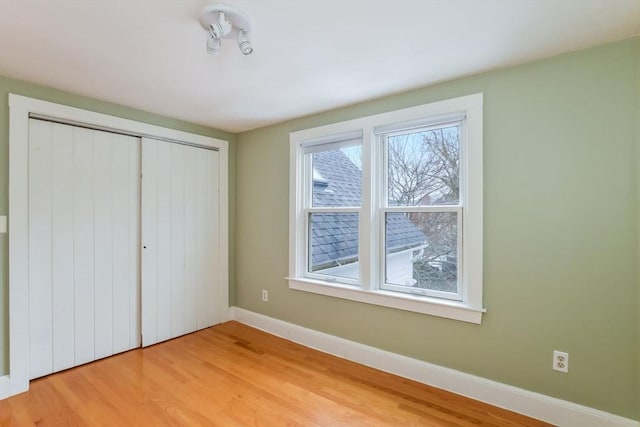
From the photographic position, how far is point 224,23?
58.4 inches

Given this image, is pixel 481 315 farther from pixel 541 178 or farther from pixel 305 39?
pixel 305 39

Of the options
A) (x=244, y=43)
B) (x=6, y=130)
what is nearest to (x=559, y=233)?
(x=244, y=43)

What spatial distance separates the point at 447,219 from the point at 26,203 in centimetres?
309

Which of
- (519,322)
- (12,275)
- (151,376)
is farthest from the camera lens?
(151,376)

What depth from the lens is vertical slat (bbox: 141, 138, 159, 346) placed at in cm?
295

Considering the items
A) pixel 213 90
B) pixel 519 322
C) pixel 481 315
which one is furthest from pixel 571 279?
pixel 213 90

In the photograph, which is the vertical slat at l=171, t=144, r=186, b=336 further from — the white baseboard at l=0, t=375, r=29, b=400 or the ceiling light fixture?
the ceiling light fixture

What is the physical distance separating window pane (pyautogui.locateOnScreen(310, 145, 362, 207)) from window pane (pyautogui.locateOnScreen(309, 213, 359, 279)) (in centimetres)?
14

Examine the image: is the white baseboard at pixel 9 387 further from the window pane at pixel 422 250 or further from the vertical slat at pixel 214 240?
the window pane at pixel 422 250

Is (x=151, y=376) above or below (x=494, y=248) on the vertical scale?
below

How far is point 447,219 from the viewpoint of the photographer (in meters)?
2.32

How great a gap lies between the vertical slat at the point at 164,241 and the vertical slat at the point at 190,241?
6.7 inches

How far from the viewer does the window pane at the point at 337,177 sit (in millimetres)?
2828

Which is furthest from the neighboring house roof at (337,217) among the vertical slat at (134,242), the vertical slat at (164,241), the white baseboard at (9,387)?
the white baseboard at (9,387)
